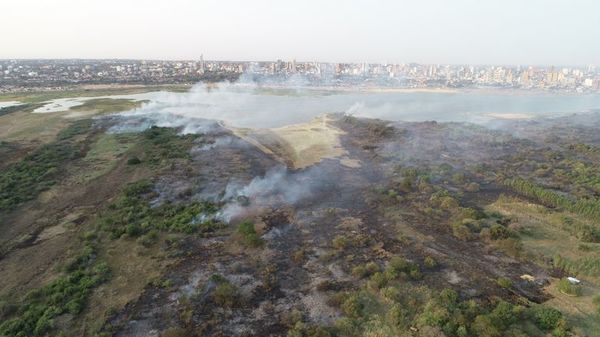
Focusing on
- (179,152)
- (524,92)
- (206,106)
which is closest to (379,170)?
(179,152)

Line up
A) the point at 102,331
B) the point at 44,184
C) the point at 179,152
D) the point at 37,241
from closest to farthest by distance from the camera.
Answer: the point at 102,331 → the point at 37,241 → the point at 44,184 → the point at 179,152

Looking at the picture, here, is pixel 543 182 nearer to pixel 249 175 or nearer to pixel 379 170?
pixel 379 170

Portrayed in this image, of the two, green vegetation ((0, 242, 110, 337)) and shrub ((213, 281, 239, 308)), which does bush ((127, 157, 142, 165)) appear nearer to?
green vegetation ((0, 242, 110, 337))

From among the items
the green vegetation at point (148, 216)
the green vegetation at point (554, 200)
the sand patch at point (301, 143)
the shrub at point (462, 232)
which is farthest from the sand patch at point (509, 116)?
the green vegetation at point (148, 216)

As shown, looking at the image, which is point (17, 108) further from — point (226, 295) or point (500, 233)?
point (500, 233)

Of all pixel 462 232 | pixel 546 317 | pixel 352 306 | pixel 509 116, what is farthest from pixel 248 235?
pixel 509 116

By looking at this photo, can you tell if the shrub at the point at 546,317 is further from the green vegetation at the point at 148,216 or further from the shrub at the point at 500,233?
the green vegetation at the point at 148,216
